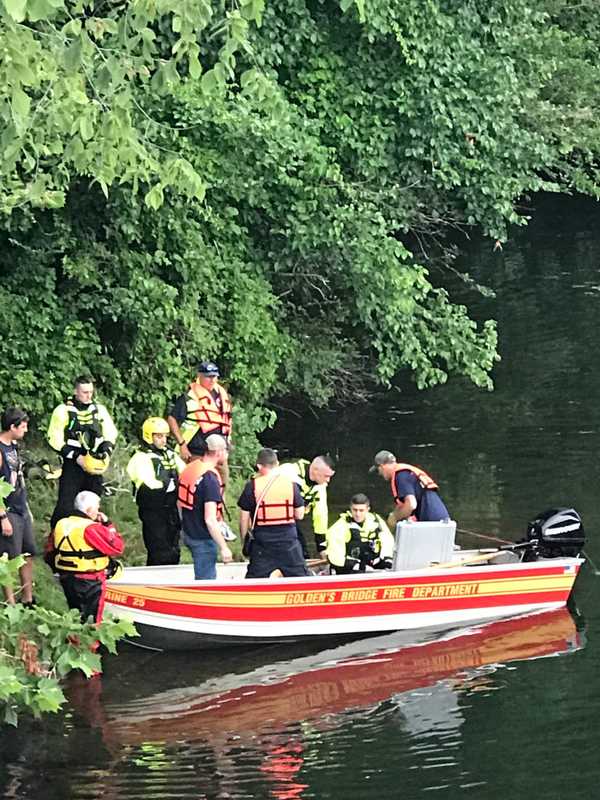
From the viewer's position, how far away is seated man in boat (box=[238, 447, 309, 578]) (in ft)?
40.4

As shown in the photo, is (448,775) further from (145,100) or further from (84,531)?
(145,100)

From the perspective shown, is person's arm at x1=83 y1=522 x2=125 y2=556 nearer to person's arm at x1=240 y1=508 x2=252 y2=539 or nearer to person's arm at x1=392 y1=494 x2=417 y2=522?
person's arm at x1=240 y1=508 x2=252 y2=539

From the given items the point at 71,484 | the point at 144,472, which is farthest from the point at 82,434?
the point at 144,472

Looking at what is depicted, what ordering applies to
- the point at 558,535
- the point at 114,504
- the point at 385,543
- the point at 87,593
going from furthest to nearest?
the point at 114,504, the point at 558,535, the point at 385,543, the point at 87,593

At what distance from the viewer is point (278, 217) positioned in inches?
659

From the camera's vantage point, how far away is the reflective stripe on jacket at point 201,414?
1406cm

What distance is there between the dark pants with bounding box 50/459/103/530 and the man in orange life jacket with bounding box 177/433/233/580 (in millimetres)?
979

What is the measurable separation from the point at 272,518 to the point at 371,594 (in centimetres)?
119

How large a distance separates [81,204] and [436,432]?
663cm

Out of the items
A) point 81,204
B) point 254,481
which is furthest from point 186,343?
point 254,481

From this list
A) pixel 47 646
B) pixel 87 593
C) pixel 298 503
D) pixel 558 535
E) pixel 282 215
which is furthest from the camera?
pixel 282 215

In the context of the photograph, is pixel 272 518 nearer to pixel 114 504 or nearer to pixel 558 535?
pixel 558 535

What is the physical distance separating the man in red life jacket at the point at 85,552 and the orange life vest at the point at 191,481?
2.69 feet

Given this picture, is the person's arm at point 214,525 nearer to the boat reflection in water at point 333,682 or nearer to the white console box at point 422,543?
the boat reflection in water at point 333,682
